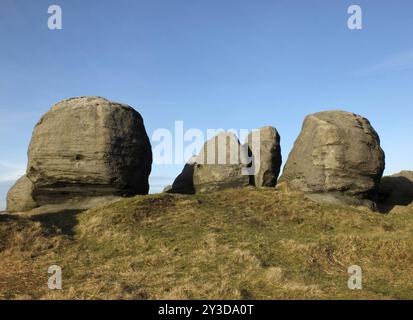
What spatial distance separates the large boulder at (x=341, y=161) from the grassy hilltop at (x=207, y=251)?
2024 millimetres

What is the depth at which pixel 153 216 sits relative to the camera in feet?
55.0

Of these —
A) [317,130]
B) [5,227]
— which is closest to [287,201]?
[317,130]

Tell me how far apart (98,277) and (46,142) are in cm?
1163

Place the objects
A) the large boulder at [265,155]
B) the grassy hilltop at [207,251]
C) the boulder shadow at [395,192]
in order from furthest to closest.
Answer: the large boulder at [265,155] < the boulder shadow at [395,192] < the grassy hilltop at [207,251]

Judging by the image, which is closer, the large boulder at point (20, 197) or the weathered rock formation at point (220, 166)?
the weathered rock formation at point (220, 166)

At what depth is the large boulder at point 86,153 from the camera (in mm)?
20344

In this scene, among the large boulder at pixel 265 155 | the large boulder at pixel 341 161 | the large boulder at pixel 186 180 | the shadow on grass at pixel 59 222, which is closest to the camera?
the shadow on grass at pixel 59 222

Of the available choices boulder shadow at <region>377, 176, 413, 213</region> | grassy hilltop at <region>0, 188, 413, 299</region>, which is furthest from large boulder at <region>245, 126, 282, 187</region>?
boulder shadow at <region>377, 176, 413, 213</region>

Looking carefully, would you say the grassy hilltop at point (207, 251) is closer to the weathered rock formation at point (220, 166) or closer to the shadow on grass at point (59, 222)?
the shadow on grass at point (59, 222)

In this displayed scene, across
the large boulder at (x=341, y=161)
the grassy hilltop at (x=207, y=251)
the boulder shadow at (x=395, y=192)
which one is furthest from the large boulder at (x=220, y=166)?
the boulder shadow at (x=395, y=192)

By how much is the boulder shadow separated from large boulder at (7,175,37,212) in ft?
66.3

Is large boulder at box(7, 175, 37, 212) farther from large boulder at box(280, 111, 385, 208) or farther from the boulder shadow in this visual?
the boulder shadow
